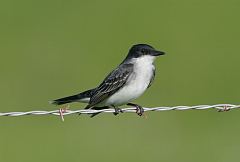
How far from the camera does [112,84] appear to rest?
9117 millimetres

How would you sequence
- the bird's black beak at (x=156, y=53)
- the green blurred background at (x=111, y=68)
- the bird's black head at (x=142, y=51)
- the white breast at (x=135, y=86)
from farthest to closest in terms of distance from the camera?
1. the green blurred background at (x=111, y=68)
2. the bird's black head at (x=142, y=51)
3. the bird's black beak at (x=156, y=53)
4. the white breast at (x=135, y=86)

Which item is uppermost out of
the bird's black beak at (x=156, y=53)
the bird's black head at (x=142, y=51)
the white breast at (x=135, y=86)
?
the bird's black head at (x=142, y=51)

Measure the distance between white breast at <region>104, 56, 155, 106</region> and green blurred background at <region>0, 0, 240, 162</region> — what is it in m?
1.69

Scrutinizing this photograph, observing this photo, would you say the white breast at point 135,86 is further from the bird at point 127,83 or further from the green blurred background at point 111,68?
the green blurred background at point 111,68

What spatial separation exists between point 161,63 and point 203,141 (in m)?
4.51

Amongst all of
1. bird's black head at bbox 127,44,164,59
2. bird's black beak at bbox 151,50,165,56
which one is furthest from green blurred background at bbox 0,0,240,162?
bird's black beak at bbox 151,50,165,56

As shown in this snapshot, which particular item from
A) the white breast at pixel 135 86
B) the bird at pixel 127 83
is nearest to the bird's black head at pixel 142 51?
the bird at pixel 127 83

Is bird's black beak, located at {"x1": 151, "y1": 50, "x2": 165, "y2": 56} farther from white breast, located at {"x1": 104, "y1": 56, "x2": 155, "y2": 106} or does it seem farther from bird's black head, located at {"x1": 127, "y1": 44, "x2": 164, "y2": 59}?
white breast, located at {"x1": 104, "y1": 56, "x2": 155, "y2": 106}

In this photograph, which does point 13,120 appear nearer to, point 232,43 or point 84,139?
point 84,139

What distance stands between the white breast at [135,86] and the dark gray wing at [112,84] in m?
0.04

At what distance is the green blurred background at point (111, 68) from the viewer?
37.4 feet

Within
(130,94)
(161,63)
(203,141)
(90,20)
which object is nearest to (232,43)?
(161,63)

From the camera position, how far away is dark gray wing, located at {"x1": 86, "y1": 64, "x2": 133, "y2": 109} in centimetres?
910

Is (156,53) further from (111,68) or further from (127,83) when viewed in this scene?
(111,68)
